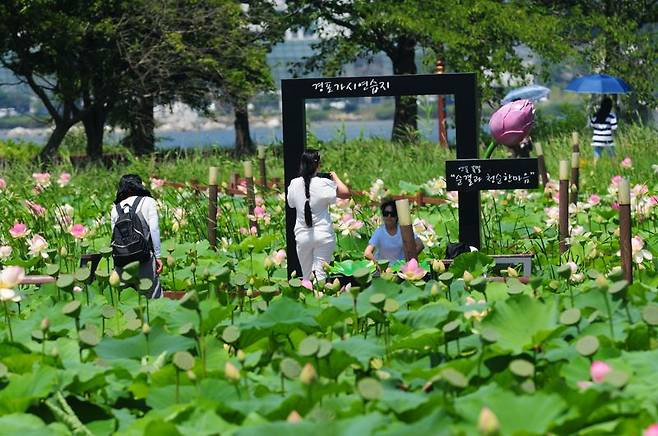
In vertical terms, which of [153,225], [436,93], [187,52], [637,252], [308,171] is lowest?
[637,252]

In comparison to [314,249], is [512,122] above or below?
above

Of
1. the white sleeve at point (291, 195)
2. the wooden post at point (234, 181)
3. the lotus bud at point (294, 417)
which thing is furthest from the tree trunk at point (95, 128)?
the lotus bud at point (294, 417)

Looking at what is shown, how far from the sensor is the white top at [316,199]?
7520 mm

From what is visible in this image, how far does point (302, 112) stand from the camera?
8.27m

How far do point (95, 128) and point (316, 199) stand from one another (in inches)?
719

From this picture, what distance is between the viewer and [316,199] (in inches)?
296

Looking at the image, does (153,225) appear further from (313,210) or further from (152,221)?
(313,210)

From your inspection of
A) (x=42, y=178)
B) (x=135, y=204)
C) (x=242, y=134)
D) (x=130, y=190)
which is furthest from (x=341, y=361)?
(x=242, y=134)

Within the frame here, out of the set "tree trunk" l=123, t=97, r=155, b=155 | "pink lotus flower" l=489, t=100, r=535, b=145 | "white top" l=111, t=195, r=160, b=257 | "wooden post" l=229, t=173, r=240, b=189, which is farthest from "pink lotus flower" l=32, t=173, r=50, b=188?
"tree trunk" l=123, t=97, r=155, b=155

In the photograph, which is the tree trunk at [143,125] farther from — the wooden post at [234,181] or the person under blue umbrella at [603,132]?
the wooden post at [234,181]

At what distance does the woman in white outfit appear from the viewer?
7.53 meters

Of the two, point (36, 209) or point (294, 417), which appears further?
point (36, 209)

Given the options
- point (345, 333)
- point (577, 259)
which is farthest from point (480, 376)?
point (577, 259)

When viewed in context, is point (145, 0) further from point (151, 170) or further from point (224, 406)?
point (224, 406)
